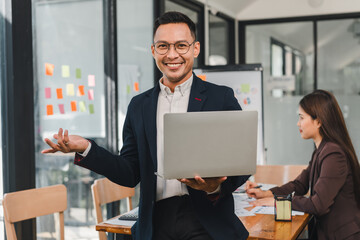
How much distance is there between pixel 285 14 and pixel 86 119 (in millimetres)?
3925

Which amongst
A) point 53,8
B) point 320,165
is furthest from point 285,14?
point 320,165

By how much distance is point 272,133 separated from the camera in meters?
6.63

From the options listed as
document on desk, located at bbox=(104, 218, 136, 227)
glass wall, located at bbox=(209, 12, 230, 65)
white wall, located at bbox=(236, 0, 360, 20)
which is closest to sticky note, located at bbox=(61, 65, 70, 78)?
document on desk, located at bbox=(104, 218, 136, 227)

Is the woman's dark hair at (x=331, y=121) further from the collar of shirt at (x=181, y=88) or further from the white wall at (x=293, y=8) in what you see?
the white wall at (x=293, y=8)

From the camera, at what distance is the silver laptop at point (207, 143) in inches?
53.2

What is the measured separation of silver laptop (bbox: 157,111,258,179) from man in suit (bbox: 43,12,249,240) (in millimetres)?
95

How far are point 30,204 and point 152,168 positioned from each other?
111cm

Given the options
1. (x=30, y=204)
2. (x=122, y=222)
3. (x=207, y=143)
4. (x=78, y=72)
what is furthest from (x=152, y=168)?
(x=78, y=72)

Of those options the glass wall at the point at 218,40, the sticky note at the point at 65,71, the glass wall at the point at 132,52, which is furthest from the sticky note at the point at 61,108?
the glass wall at the point at 218,40

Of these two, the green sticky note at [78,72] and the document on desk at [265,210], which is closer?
the document on desk at [265,210]

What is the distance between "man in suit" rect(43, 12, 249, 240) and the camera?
148 centimetres

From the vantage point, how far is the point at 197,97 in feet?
5.07

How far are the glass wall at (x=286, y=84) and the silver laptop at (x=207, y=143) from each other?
5.27m

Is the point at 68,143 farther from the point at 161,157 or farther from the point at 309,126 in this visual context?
Answer: the point at 309,126
